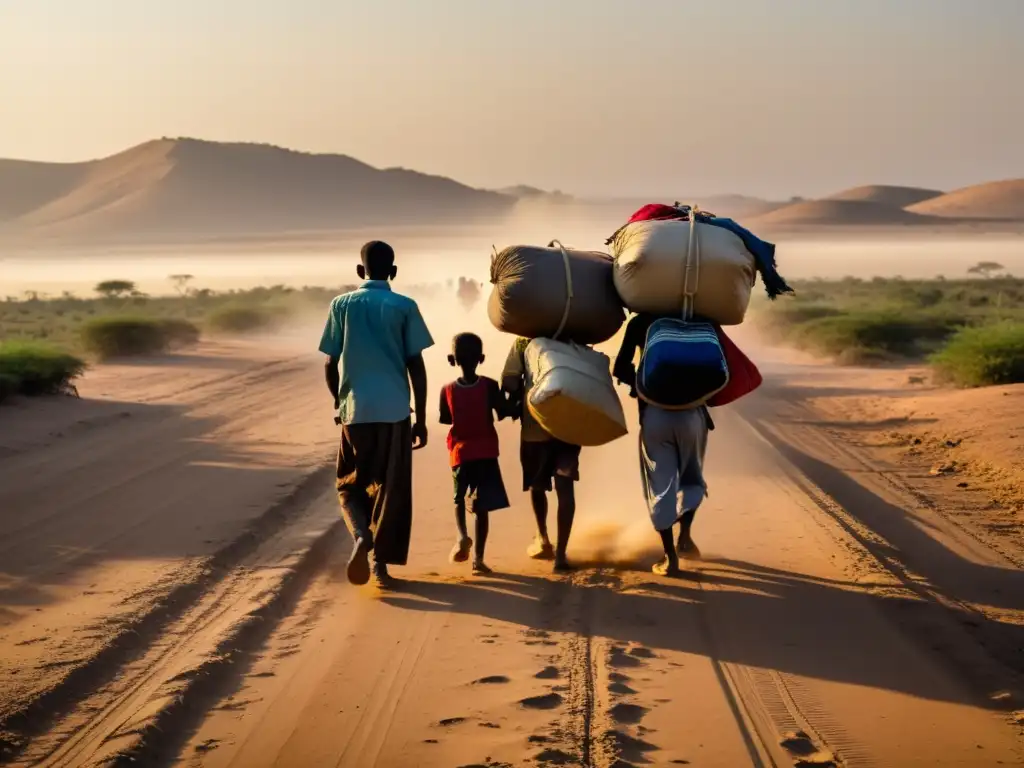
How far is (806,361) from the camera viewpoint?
26984mm

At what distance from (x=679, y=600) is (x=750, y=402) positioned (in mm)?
11452

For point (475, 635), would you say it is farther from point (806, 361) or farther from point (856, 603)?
point (806, 361)

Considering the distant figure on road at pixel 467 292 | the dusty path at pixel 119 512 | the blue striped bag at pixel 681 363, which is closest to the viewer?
the dusty path at pixel 119 512

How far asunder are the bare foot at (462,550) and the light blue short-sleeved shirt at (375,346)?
1.03 m

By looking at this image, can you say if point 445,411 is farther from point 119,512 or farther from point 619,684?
point 119,512

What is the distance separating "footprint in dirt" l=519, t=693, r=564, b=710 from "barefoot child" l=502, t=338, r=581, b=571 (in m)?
2.08

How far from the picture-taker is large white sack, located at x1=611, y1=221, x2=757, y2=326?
7.16 m

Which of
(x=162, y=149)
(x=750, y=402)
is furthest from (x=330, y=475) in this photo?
(x=162, y=149)

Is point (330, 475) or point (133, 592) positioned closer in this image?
point (133, 592)

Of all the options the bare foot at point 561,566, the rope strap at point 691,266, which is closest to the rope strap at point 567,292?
the rope strap at point 691,266

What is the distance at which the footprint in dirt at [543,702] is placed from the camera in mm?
5582

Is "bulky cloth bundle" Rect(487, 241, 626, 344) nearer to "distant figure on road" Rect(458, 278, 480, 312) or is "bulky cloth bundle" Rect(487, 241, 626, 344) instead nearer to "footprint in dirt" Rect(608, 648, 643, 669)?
"footprint in dirt" Rect(608, 648, 643, 669)

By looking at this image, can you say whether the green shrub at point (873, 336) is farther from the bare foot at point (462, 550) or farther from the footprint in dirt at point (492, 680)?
the footprint in dirt at point (492, 680)

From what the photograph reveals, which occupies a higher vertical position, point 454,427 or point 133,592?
point 454,427
